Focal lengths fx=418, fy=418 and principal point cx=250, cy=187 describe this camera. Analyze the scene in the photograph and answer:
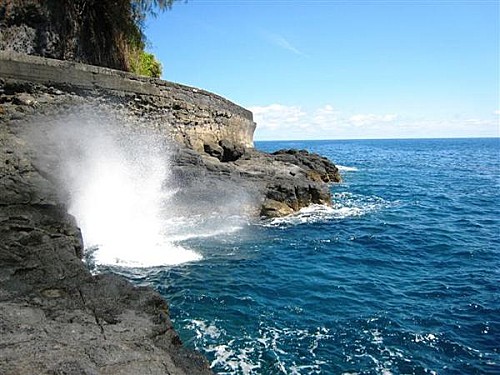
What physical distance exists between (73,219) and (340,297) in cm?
613

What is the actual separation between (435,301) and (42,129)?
12131 mm

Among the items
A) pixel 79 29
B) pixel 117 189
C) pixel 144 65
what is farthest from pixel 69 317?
pixel 144 65

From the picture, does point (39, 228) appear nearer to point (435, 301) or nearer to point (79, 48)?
point (435, 301)

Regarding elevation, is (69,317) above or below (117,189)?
below

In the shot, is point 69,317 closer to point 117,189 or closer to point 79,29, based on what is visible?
point 117,189

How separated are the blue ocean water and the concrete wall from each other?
6.57 m

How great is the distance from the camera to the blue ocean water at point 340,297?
23.0 feet

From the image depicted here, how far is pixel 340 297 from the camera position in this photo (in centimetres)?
960

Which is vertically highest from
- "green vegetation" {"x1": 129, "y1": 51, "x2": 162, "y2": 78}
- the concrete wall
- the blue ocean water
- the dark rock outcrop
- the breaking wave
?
"green vegetation" {"x1": 129, "y1": 51, "x2": 162, "y2": 78}

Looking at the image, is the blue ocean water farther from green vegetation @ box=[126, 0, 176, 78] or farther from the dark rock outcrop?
green vegetation @ box=[126, 0, 176, 78]

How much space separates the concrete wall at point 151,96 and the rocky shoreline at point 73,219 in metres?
0.05

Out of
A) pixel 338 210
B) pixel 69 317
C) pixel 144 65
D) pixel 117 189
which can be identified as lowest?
pixel 338 210

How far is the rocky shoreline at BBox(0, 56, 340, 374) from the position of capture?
441 cm

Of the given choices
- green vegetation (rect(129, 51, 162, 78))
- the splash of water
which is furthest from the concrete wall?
green vegetation (rect(129, 51, 162, 78))
